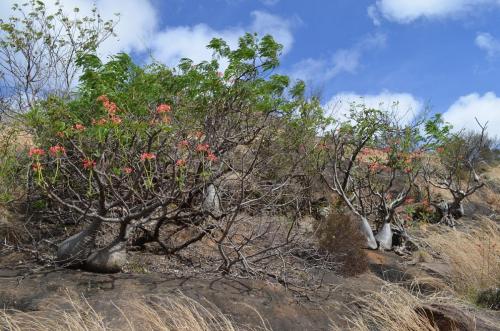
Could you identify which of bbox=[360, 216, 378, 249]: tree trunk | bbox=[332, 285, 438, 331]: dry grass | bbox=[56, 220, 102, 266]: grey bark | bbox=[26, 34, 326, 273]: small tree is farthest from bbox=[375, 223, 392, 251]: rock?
bbox=[56, 220, 102, 266]: grey bark

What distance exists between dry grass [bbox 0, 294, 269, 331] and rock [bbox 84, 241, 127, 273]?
1.06 metres

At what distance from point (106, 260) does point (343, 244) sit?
4.37 m

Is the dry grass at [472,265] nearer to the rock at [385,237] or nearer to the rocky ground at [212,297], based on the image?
the rocky ground at [212,297]

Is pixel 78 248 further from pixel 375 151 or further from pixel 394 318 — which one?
pixel 375 151

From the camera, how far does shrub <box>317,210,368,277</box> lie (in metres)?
8.81

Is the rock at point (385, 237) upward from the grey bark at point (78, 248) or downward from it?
upward

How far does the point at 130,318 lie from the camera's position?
507cm

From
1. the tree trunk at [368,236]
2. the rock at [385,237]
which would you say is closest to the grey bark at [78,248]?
the tree trunk at [368,236]

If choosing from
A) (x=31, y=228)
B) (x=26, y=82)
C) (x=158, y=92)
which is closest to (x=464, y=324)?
(x=158, y=92)

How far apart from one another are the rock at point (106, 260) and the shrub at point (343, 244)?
3.45 m

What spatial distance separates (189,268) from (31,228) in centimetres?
293

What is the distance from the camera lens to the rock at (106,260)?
6.53 m

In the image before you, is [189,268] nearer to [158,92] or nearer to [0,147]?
[158,92]

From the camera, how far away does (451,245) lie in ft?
29.1
